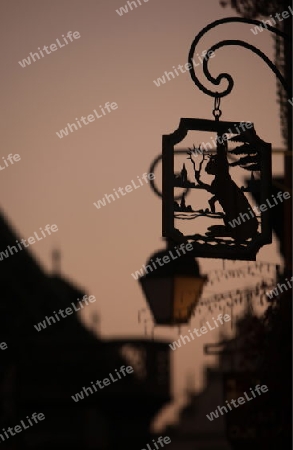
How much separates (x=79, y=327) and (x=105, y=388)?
11.4ft

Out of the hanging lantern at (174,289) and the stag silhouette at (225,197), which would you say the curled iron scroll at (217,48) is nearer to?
the stag silhouette at (225,197)

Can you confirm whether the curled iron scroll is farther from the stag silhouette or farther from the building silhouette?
the building silhouette

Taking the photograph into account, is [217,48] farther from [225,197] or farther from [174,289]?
[174,289]

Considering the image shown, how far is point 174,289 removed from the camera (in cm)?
1653

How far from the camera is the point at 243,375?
19.1 metres

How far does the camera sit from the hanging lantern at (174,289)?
16.5 metres

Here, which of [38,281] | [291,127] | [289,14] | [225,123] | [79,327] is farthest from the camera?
[79,327]

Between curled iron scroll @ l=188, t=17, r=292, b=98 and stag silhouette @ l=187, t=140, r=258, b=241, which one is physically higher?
curled iron scroll @ l=188, t=17, r=292, b=98

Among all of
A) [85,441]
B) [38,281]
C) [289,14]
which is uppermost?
[289,14]

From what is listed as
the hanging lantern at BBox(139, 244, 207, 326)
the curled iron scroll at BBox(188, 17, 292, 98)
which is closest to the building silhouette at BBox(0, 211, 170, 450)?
the hanging lantern at BBox(139, 244, 207, 326)

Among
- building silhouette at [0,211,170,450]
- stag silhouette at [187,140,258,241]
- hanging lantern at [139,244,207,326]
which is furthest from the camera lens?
building silhouette at [0,211,170,450]

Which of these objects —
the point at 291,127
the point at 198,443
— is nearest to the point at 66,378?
the point at 291,127

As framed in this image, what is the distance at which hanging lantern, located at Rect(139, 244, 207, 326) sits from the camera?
16.5 metres

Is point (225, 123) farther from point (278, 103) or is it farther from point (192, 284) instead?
point (278, 103)
